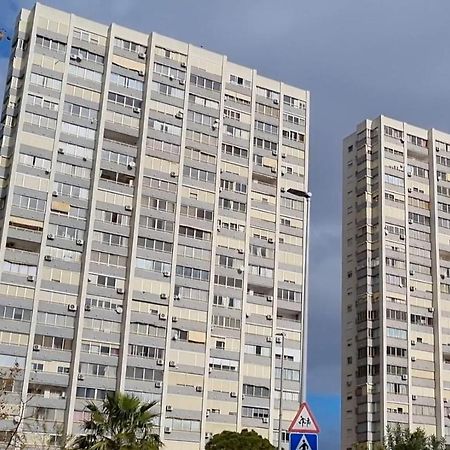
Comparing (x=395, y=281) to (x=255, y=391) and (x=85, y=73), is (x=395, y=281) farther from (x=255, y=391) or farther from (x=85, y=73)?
(x=85, y=73)

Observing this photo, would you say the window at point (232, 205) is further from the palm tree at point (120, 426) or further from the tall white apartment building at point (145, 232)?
the palm tree at point (120, 426)

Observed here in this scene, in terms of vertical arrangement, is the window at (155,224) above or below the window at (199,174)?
below

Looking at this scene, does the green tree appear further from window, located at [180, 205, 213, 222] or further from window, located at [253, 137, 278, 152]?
window, located at [253, 137, 278, 152]

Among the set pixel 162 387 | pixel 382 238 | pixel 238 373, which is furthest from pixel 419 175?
pixel 162 387

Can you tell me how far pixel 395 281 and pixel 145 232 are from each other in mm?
29250

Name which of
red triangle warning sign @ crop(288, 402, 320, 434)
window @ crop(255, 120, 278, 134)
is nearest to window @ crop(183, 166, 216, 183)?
window @ crop(255, 120, 278, 134)

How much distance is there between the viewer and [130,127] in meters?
67.4

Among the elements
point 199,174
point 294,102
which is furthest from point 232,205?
point 294,102

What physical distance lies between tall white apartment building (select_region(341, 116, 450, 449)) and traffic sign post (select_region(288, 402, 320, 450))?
59076 millimetres

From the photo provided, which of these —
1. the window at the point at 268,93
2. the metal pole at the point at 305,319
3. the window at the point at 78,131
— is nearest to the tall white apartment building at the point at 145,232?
the window at the point at 78,131

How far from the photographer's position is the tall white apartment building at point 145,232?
60.1 meters

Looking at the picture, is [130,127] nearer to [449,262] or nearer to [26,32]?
[26,32]

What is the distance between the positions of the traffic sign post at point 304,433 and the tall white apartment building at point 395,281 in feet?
194

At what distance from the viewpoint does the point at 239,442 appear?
2205 inches
